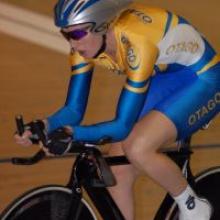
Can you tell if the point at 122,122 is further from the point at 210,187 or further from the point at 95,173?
the point at 210,187

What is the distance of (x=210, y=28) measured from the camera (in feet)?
20.8

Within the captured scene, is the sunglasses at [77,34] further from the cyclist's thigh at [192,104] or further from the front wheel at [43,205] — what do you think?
the front wheel at [43,205]

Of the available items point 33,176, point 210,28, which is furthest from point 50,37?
point 33,176

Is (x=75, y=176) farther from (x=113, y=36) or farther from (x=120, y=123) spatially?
(x=113, y=36)

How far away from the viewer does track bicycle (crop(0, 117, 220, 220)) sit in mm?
2553

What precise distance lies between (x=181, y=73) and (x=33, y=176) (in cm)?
162

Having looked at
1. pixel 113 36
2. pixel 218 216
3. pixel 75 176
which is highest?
pixel 113 36

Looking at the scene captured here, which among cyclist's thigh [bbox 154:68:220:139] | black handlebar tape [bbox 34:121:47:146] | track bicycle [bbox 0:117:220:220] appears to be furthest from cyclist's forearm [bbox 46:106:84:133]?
cyclist's thigh [bbox 154:68:220:139]

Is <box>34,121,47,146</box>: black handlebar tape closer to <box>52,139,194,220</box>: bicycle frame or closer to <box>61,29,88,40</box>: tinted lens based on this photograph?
<box>52,139,194,220</box>: bicycle frame

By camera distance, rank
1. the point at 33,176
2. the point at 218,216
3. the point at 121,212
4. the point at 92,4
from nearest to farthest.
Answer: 1. the point at 92,4
2. the point at 121,212
3. the point at 218,216
4. the point at 33,176

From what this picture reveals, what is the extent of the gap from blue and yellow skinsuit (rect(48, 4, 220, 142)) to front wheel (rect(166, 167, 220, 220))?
28 cm

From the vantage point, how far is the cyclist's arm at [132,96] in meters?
2.55

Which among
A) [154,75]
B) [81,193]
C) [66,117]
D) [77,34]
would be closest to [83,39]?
[77,34]

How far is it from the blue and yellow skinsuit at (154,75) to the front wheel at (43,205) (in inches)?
10.9
